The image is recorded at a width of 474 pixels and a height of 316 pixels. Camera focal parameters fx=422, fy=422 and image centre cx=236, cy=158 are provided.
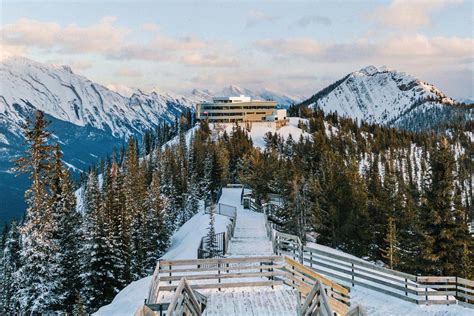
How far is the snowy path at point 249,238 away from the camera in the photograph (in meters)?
23.4

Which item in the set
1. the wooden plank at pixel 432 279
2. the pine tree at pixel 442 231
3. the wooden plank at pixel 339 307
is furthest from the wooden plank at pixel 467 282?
the pine tree at pixel 442 231

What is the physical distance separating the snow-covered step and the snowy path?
6664mm

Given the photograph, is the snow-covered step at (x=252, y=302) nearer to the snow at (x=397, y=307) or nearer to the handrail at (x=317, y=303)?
the handrail at (x=317, y=303)

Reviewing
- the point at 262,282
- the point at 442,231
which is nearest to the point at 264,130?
the point at 442,231

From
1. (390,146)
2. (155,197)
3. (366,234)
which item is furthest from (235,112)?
(366,234)

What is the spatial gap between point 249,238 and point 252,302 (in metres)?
12.4

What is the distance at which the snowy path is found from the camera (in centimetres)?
2336

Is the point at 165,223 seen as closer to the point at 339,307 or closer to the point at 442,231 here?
the point at 442,231

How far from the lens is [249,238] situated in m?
27.1

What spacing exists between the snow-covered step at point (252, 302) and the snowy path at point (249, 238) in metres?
6.66

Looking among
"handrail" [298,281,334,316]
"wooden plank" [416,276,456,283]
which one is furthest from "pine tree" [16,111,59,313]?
"wooden plank" [416,276,456,283]

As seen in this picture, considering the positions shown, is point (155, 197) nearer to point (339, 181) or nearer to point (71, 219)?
point (71, 219)

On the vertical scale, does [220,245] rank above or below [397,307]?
below

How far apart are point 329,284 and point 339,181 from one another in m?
31.1
